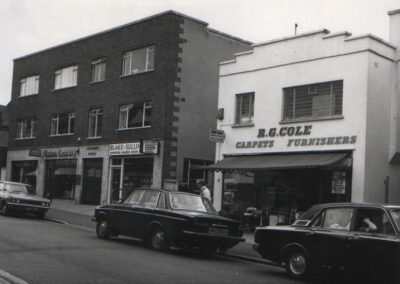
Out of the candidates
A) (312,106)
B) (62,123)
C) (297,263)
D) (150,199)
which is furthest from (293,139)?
(62,123)

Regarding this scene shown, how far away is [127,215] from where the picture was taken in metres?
14.1

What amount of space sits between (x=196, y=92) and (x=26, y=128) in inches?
577

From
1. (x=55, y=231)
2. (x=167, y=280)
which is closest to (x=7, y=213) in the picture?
(x=55, y=231)

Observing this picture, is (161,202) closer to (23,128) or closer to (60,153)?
(60,153)

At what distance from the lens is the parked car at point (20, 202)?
20.9 m

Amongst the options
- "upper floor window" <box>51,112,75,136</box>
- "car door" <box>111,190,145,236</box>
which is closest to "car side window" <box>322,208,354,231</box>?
"car door" <box>111,190,145,236</box>

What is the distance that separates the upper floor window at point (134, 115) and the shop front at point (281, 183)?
21.2ft

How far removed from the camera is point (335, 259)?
9.56 meters

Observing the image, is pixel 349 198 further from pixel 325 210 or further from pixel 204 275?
pixel 204 275

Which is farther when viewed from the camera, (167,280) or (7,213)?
(7,213)

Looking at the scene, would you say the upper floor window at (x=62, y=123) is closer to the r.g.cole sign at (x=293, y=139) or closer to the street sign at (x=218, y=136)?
the street sign at (x=218, y=136)

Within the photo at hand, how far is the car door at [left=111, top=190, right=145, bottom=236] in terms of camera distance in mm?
13852

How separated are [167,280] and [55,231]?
8215 millimetres

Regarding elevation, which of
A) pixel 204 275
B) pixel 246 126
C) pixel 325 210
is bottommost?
pixel 204 275
